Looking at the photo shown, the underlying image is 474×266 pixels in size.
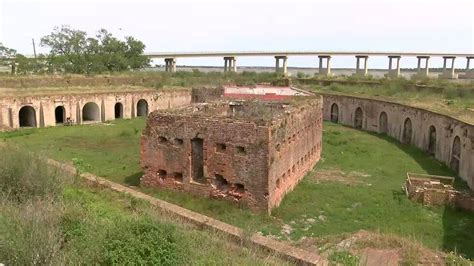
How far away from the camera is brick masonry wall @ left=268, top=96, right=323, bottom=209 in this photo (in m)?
12.5

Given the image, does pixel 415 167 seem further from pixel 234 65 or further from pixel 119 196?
pixel 234 65

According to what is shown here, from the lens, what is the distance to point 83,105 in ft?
98.2

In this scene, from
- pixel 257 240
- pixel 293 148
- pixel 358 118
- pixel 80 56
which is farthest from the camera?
pixel 80 56

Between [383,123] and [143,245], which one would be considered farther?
[383,123]

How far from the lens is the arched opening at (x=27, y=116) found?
2767cm

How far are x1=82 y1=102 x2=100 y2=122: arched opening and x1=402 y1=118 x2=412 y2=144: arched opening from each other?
20464 millimetres

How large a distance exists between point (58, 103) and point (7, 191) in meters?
21.3

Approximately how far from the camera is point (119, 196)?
9422mm

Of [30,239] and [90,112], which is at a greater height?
[30,239]

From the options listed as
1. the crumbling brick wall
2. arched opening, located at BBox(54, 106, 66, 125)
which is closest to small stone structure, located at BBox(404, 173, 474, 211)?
the crumbling brick wall

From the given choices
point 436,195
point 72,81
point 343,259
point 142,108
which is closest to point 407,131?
point 436,195

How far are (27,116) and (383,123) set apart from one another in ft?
76.3

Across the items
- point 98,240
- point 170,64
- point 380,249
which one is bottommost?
point 380,249

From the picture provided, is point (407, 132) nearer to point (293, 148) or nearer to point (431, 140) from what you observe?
point (431, 140)
